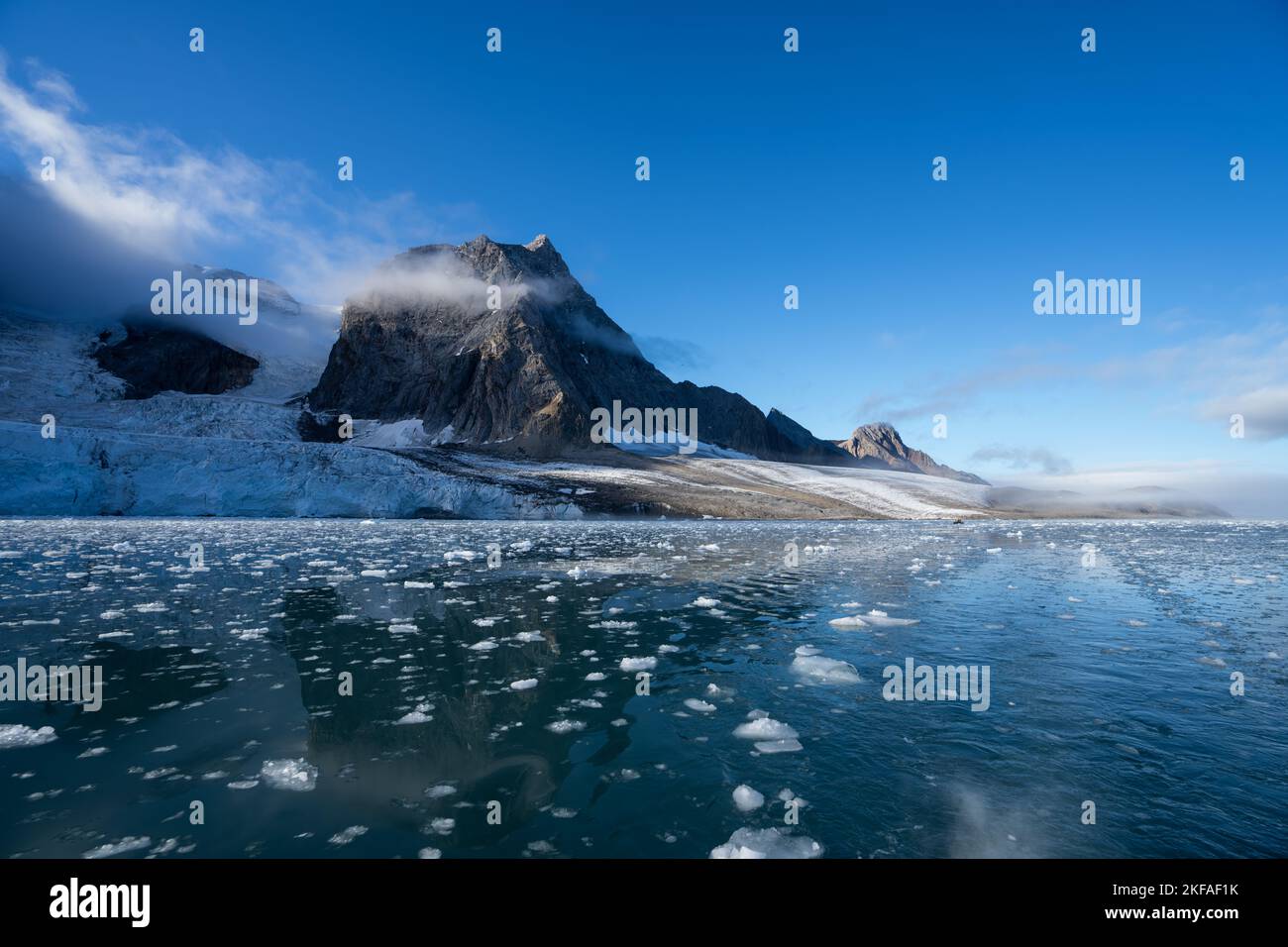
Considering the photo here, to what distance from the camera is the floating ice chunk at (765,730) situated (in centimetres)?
605

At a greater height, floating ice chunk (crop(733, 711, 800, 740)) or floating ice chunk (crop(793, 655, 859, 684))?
floating ice chunk (crop(733, 711, 800, 740))

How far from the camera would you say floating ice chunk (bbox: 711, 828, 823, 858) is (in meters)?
3.94

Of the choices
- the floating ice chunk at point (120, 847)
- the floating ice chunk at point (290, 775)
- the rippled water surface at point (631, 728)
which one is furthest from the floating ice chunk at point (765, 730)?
the floating ice chunk at point (120, 847)

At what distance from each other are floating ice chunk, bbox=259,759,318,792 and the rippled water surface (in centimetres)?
3

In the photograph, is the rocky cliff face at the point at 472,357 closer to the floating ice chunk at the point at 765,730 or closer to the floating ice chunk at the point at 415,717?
the floating ice chunk at the point at 415,717

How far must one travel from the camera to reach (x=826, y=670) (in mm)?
8227

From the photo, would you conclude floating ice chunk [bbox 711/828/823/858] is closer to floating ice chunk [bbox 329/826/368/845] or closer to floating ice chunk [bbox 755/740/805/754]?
floating ice chunk [bbox 755/740/805/754]

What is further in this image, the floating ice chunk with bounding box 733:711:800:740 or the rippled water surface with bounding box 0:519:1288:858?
the floating ice chunk with bounding box 733:711:800:740

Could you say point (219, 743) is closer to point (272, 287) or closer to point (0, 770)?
point (0, 770)

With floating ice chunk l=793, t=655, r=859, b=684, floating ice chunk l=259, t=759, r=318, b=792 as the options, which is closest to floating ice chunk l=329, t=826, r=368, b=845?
floating ice chunk l=259, t=759, r=318, b=792

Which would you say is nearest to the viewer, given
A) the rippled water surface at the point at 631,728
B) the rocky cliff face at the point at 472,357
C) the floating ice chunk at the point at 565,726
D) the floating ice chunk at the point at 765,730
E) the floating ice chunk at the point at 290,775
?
the rippled water surface at the point at 631,728

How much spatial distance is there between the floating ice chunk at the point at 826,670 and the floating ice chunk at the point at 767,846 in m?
4.05

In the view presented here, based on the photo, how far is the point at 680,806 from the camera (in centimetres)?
465

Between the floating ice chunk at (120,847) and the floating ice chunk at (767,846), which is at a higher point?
the floating ice chunk at (120,847)
